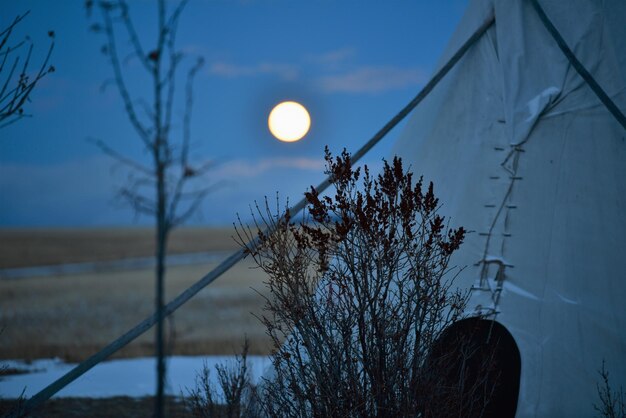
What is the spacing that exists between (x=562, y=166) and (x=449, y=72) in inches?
69.5

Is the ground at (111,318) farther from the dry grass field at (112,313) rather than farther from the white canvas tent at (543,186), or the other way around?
the white canvas tent at (543,186)

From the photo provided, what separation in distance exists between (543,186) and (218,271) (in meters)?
3.02

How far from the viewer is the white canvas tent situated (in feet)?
18.5

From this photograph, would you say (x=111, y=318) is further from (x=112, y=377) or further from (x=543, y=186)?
(x=543, y=186)

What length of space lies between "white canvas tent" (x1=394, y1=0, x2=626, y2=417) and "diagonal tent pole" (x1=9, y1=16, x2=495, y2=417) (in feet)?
0.59

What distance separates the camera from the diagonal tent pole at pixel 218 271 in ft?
19.2

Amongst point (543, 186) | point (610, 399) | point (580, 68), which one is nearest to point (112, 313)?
point (543, 186)

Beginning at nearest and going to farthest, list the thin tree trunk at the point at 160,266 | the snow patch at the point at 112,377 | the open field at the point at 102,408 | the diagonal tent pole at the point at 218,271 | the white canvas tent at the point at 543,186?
the thin tree trunk at the point at 160,266 < the white canvas tent at the point at 543,186 < the diagonal tent pole at the point at 218,271 < the open field at the point at 102,408 < the snow patch at the point at 112,377

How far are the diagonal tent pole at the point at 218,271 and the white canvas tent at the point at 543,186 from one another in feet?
0.59

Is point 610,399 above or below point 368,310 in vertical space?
below

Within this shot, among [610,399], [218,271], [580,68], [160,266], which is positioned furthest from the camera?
[218,271]

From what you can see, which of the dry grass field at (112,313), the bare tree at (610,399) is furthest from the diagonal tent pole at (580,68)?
the dry grass field at (112,313)

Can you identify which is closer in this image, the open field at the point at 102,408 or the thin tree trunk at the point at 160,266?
the thin tree trunk at the point at 160,266

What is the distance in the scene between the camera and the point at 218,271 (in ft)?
21.0
